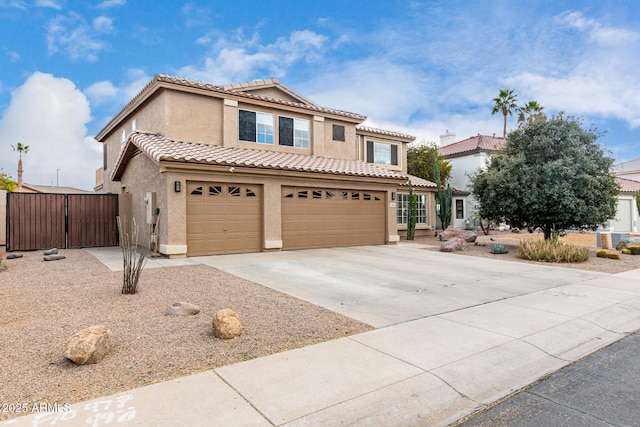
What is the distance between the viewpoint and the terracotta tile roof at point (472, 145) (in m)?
27.7

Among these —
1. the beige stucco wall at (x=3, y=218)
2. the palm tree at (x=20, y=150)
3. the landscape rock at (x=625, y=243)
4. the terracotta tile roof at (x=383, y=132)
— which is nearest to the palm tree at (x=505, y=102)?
the terracotta tile roof at (x=383, y=132)

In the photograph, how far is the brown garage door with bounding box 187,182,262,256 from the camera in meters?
12.0

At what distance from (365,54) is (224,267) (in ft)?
43.0

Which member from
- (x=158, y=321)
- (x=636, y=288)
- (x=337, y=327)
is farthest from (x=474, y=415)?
(x=636, y=288)

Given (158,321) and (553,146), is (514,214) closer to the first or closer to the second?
(553,146)

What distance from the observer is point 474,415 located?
126 inches

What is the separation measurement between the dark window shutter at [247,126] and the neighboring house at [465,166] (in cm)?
1660

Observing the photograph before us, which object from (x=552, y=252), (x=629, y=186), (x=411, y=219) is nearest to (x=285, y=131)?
(x=411, y=219)

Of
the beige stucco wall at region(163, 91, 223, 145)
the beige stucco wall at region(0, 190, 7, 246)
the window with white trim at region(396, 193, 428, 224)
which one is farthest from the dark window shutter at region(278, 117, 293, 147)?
the beige stucco wall at region(0, 190, 7, 246)

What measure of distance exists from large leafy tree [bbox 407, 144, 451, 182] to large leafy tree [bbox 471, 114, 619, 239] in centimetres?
1329

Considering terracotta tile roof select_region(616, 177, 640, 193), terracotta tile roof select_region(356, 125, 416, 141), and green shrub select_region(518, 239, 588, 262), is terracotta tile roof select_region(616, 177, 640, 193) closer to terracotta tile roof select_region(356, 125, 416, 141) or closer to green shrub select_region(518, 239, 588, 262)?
terracotta tile roof select_region(356, 125, 416, 141)

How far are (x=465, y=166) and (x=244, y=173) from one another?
67.8 ft

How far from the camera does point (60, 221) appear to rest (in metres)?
14.2

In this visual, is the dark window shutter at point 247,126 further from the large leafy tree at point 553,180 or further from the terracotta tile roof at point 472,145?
the terracotta tile roof at point 472,145
